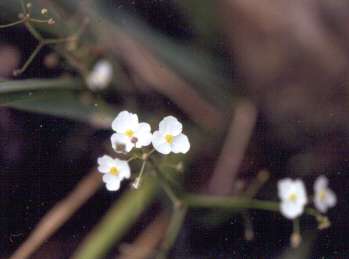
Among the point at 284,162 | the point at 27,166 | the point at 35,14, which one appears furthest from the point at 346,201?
the point at 35,14

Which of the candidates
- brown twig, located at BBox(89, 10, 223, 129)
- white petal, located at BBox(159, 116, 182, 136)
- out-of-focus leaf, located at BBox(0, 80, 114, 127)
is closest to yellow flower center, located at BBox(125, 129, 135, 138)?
white petal, located at BBox(159, 116, 182, 136)

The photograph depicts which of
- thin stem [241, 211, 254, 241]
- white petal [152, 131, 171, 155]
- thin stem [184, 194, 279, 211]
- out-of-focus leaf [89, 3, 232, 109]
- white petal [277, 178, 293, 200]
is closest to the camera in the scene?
white petal [152, 131, 171, 155]

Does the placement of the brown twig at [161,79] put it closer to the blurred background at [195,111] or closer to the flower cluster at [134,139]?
the blurred background at [195,111]

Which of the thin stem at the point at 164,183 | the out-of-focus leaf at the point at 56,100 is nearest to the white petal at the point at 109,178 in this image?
the thin stem at the point at 164,183

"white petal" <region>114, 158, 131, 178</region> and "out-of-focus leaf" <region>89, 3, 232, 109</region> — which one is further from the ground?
"white petal" <region>114, 158, 131, 178</region>

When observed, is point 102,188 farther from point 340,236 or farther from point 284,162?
point 340,236

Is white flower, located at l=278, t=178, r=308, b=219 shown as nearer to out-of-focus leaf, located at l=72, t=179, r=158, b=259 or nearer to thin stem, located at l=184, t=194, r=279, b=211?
thin stem, located at l=184, t=194, r=279, b=211

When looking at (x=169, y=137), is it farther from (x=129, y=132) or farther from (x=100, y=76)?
(x=100, y=76)
